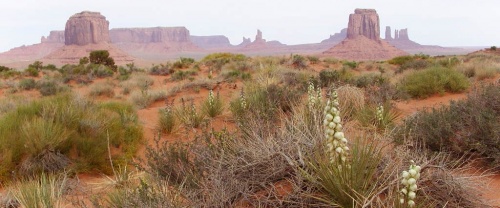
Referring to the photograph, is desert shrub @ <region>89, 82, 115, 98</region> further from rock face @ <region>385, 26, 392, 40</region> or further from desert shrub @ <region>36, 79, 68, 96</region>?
rock face @ <region>385, 26, 392, 40</region>

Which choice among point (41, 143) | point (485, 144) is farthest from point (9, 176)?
point (485, 144)

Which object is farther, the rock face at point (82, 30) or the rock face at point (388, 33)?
the rock face at point (388, 33)

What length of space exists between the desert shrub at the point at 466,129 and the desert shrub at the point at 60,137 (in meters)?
3.74

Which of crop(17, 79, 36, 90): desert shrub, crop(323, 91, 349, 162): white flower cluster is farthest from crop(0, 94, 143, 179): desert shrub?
crop(17, 79, 36, 90): desert shrub

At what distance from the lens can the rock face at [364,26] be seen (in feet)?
348

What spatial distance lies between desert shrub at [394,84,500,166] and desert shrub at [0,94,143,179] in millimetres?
3740

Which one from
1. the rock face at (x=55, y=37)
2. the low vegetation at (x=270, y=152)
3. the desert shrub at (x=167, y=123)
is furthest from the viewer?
the rock face at (x=55, y=37)

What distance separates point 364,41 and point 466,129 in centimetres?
10196

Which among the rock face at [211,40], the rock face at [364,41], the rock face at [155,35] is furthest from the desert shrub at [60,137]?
the rock face at [211,40]

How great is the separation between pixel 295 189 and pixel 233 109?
217 inches

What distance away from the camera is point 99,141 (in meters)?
6.64

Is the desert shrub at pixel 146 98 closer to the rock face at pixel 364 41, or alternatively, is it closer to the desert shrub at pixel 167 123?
the desert shrub at pixel 167 123

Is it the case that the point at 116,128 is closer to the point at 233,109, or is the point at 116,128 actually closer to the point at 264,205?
the point at 233,109

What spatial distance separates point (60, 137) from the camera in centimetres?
607
